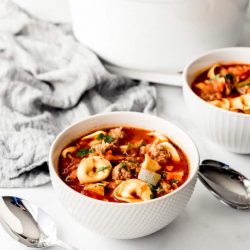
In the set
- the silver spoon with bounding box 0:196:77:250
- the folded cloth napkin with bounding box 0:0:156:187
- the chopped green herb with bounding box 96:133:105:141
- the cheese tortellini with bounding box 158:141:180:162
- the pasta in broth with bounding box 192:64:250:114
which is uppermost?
the chopped green herb with bounding box 96:133:105:141

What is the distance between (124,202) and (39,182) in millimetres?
366

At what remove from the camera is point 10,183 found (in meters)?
1.56

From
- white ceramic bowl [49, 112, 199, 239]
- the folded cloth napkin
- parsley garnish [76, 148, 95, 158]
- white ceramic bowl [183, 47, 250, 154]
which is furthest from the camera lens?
the folded cloth napkin

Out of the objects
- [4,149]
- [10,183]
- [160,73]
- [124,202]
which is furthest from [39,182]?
[160,73]

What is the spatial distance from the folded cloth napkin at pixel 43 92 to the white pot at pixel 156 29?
0.08 metres

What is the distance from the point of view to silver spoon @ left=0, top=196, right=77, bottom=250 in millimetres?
1321

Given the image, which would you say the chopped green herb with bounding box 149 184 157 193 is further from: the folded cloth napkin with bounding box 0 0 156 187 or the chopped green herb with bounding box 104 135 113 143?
the folded cloth napkin with bounding box 0 0 156 187

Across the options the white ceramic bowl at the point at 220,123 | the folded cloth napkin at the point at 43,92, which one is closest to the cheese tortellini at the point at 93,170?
the folded cloth napkin at the point at 43,92

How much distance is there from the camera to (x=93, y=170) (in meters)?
Result: 1.34

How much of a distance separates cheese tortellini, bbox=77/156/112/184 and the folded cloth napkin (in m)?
0.27

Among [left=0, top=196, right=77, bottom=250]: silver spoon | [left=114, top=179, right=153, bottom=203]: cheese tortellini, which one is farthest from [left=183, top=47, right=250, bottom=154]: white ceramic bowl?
[left=0, top=196, right=77, bottom=250]: silver spoon

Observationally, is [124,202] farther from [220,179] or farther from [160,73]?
[160,73]

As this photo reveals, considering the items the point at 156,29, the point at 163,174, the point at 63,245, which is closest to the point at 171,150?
the point at 163,174

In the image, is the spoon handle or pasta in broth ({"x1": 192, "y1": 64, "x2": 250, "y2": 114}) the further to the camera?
pasta in broth ({"x1": 192, "y1": 64, "x2": 250, "y2": 114})
